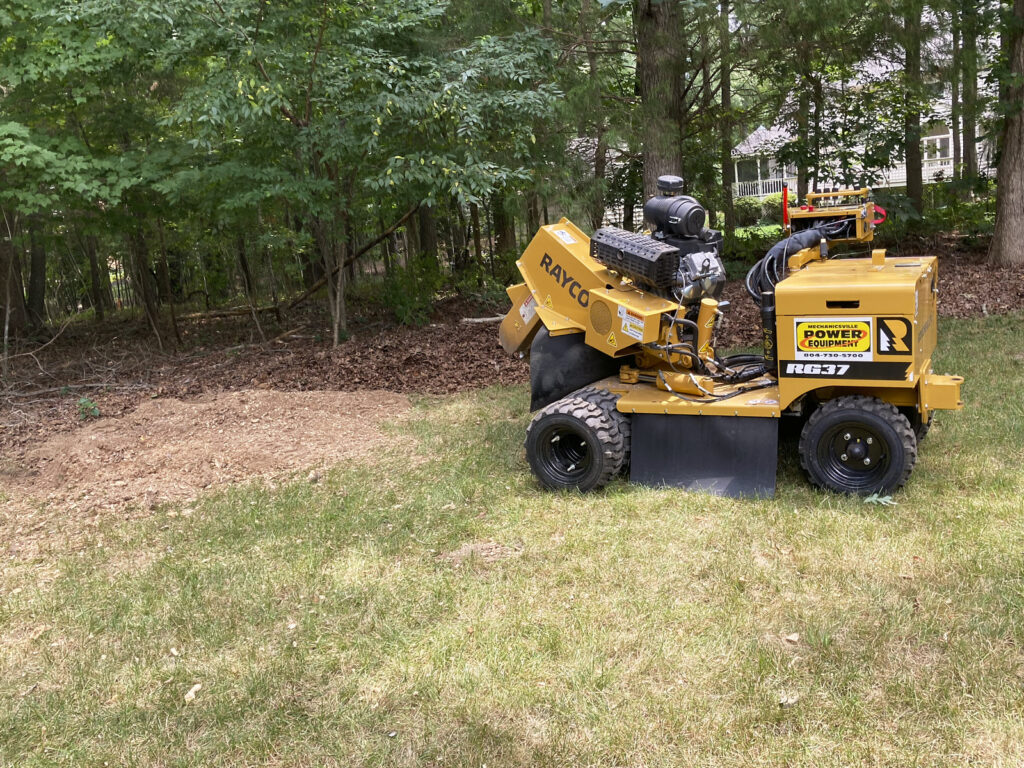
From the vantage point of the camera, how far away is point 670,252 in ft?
16.7

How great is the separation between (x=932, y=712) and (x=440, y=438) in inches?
174

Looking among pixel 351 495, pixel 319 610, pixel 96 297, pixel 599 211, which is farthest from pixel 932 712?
pixel 96 297

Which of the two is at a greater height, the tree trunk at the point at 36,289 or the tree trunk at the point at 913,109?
the tree trunk at the point at 913,109

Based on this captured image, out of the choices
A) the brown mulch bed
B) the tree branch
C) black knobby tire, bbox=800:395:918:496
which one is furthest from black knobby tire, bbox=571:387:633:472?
the tree branch

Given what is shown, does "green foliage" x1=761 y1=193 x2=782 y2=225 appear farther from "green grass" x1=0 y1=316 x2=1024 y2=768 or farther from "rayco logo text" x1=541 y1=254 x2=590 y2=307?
"rayco logo text" x1=541 y1=254 x2=590 y2=307

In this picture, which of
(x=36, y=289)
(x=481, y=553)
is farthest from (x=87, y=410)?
(x=36, y=289)

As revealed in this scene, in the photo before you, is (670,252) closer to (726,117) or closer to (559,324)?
(559,324)

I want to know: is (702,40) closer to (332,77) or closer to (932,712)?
(332,77)

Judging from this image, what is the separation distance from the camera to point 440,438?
22.7 ft

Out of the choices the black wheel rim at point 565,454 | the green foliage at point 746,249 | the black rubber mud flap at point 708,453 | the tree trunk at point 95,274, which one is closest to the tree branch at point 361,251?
the tree trunk at point 95,274

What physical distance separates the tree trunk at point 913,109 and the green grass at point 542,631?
6.52m

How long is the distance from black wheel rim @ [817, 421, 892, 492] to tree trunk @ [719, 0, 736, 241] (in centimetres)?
623

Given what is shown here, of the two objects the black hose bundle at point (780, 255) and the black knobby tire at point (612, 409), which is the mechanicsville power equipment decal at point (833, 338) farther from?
the black knobby tire at point (612, 409)

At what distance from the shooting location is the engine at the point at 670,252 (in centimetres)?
512
